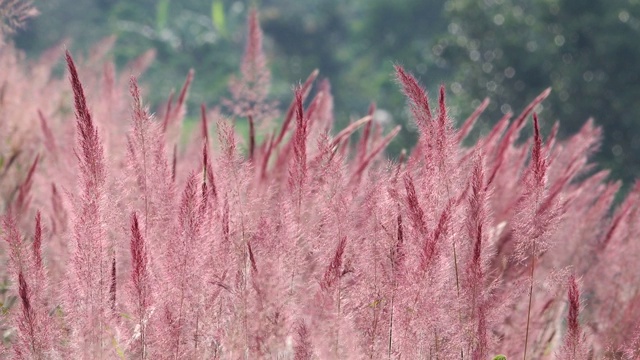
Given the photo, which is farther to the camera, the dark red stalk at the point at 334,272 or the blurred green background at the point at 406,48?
the blurred green background at the point at 406,48

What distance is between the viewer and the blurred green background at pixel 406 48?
Result: 12.9m

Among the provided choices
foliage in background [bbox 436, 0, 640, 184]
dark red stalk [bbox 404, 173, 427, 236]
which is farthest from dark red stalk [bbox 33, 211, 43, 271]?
foliage in background [bbox 436, 0, 640, 184]

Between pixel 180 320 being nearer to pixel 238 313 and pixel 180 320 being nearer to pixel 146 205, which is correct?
pixel 238 313

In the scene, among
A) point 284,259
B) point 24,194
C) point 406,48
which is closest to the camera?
point 284,259

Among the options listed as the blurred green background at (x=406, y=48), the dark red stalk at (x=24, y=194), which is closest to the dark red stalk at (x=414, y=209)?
the dark red stalk at (x=24, y=194)

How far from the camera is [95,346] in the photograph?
1414 mm

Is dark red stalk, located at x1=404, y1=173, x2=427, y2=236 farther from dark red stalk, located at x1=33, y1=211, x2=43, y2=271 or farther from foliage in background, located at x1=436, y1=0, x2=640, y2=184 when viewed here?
foliage in background, located at x1=436, y1=0, x2=640, y2=184

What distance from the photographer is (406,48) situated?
2266 cm

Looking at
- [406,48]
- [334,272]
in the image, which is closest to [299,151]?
[334,272]

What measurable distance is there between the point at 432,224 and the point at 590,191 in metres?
1.24

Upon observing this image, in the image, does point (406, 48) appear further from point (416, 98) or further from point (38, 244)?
point (38, 244)

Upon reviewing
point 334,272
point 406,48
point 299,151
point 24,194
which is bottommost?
point 334,272

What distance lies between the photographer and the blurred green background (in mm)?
12898

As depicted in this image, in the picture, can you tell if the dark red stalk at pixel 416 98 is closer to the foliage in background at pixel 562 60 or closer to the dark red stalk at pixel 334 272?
the dark red stalk at pixel 334 272
